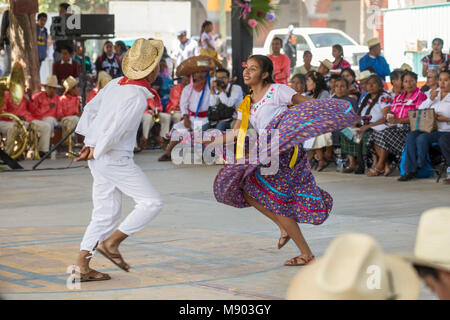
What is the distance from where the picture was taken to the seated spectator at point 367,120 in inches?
494

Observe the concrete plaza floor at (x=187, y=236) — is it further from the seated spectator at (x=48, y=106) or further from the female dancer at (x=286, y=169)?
the seated spectator at (x=48, y=106)

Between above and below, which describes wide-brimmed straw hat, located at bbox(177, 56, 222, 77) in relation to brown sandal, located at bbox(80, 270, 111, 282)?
above

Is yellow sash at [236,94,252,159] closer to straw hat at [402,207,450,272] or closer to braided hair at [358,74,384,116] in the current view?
straw hat at [402,207,450,272]

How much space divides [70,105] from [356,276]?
14.5 meters

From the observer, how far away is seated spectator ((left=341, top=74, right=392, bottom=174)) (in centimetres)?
1255

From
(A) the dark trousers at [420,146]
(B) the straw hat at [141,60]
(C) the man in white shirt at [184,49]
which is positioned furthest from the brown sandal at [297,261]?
(C) the man in white shirt at [184,49]

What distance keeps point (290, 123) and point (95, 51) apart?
32.0 metres

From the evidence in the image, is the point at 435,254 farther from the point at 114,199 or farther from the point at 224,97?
the point at 224,97

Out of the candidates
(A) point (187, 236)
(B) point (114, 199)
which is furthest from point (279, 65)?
(B) point (114, 199)

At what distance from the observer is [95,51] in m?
38.0

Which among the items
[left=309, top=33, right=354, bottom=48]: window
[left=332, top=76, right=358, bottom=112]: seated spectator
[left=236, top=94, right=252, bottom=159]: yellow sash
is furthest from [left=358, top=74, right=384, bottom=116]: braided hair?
[left=309, top=33, right=354, bottom=48]: window

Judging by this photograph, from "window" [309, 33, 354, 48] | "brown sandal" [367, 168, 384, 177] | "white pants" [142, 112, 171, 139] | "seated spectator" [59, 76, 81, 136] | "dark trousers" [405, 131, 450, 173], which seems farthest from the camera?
"window" [309, 33, 354, 48]

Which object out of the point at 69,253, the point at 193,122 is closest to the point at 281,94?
the point at 69,253

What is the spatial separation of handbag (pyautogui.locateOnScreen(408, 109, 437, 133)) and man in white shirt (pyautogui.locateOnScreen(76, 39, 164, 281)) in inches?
234
